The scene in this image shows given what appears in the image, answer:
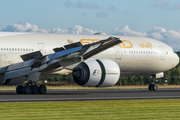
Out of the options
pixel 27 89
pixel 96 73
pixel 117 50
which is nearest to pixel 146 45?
pixel 117 50

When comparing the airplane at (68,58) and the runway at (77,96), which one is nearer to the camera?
the runway at (77,96)

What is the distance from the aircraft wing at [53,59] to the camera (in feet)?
63.6

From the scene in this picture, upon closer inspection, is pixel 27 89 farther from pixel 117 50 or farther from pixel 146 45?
pixel 146 45

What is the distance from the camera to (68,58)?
65.9 ft

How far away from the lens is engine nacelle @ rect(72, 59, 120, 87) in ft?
67.1

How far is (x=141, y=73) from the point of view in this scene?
29109 millimetres

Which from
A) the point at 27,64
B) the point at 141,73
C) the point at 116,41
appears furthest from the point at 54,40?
the point at 141,73

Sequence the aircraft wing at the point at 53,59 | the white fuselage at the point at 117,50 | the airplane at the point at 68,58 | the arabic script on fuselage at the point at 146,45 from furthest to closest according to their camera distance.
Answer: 1. the arabic script on fuselage at the point at 146,45
2. the white fuselage at the point at 117,50
3. the airplane at the point at 68,58
4. the aircraft wing at the point at 53,59

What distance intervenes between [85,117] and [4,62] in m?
13.5

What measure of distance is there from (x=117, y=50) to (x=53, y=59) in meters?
7.77

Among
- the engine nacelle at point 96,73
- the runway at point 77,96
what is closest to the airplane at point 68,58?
the engine nacelle at point 96,73

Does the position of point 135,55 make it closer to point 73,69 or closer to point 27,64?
point 73,69

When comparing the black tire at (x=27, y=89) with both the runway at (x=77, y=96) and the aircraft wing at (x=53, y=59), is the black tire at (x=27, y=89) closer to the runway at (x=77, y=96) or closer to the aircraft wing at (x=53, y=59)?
the aircraft wing at (x=53, y=59)

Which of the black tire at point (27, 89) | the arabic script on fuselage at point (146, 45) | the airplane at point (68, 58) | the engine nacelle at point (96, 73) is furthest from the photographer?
the arabic script on fuselage at point (146, 45)
